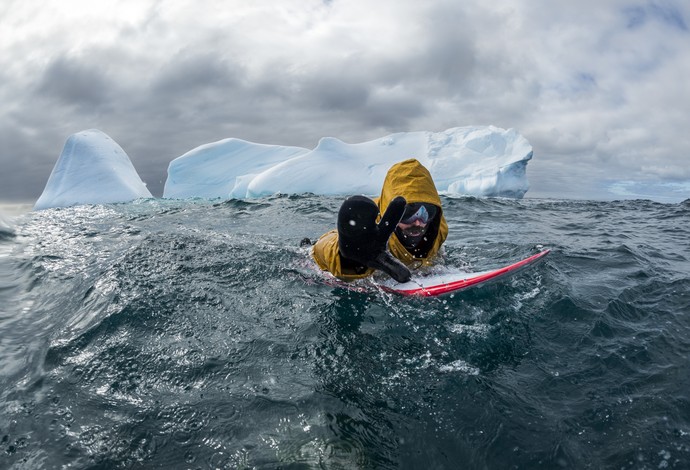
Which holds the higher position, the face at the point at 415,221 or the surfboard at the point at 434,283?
the face at the point at 415,221

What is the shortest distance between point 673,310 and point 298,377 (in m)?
4.06

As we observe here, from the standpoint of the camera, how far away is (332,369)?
10.6ft

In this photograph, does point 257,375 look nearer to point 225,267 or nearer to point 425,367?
point 425,367

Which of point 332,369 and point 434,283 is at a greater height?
point 434,283

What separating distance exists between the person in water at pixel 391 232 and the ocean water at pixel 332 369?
44cm

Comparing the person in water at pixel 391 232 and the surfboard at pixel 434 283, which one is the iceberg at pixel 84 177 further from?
the surfboard at pixel 434 283

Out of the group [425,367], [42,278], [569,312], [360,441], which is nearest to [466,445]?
[360,441]

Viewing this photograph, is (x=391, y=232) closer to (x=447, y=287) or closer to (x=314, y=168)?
(x=447, y=287)

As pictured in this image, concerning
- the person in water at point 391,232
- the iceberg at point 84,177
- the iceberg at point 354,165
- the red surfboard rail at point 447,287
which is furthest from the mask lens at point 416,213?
the iceberg at point 84,177

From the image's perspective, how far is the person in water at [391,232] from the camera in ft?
13.1

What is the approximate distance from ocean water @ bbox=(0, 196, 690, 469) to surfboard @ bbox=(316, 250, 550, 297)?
11 cm

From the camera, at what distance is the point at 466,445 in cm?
243

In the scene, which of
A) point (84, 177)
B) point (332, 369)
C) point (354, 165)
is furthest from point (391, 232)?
point (84, 177)

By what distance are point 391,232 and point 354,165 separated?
22.1m
